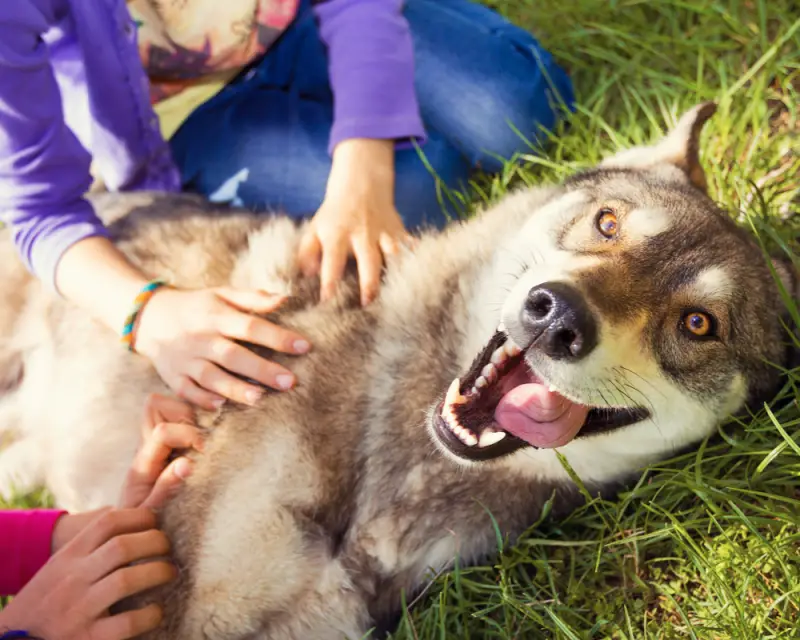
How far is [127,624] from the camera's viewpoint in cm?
182

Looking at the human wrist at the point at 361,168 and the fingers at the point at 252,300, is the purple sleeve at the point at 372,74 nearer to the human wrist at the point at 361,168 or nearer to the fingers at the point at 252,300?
the human wrist at the point at 361,168

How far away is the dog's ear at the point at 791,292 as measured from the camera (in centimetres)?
217

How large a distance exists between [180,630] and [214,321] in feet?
2.81

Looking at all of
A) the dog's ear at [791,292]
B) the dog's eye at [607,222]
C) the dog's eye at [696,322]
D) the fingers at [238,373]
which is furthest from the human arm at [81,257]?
the dog's ear at [791,292]

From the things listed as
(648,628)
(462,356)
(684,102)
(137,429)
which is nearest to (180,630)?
(137,429)

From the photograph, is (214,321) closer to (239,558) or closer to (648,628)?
(239,558)

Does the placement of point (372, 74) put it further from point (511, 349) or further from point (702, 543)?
point (702, 543)

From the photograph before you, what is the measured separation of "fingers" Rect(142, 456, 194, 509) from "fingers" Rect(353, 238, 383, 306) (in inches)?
27.8

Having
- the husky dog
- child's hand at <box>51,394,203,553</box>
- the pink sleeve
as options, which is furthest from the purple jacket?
the pink sleeve

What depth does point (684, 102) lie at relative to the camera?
3.08 m

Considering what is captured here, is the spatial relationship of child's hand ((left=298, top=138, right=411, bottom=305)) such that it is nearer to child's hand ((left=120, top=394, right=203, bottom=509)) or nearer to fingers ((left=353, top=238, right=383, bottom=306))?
fingers ((left=353, top=238, right=383, bottom=306))

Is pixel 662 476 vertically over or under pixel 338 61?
under

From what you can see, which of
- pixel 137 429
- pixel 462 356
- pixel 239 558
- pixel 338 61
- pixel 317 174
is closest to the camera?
pixel 239 558

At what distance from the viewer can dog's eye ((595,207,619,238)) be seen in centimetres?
198
